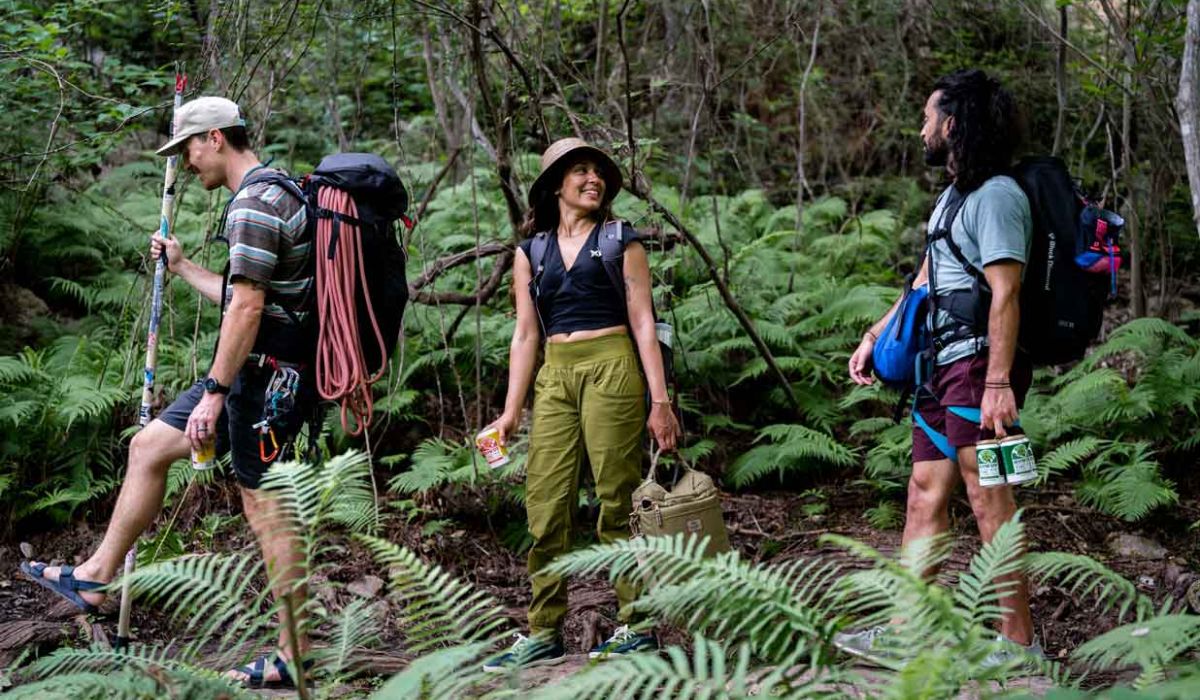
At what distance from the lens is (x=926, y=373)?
4.21 meters

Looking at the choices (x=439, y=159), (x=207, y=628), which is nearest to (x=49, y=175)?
(x=439, y=159)

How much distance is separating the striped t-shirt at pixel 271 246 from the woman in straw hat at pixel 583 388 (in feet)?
3.29

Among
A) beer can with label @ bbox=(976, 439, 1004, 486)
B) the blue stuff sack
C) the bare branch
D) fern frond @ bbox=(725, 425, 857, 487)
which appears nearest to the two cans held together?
beer can with label @ bbox=(976, 439, 1004, 486)

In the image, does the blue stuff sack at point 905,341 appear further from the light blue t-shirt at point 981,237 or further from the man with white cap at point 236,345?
the man with white cap at point 236,345

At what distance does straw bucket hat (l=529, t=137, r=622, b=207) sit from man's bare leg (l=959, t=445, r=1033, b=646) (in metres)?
1.94

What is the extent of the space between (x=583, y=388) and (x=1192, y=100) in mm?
2917

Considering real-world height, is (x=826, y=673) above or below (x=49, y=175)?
below

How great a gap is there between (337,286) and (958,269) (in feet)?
7.82

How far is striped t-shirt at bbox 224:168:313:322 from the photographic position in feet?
13.1

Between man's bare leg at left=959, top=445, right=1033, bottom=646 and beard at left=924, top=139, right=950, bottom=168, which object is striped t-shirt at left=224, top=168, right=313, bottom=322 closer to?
beard at left=924, top=139, right=950, bottom=168

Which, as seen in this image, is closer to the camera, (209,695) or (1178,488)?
(209,695)

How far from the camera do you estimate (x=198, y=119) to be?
412cm

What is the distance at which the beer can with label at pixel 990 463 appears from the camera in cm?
384

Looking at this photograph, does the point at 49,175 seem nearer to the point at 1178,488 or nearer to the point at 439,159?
the point at 439,159
